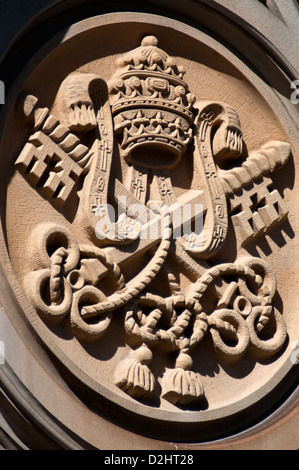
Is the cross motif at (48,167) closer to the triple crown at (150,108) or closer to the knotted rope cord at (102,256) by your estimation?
the knotted rope cord at (102,256)

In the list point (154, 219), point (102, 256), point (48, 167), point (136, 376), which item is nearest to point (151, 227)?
point (154, 219)

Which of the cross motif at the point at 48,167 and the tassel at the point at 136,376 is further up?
the cross motif at the point at 48,167

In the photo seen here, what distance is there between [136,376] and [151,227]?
0.82 meters

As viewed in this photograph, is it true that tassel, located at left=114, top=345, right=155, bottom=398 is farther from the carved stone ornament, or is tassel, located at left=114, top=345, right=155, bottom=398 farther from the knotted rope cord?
the knotted rope cord

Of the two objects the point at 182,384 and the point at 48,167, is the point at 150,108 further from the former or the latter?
the point at 182,384

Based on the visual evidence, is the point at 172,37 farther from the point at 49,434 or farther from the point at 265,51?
the point at 49,434

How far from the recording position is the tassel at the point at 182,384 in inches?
223

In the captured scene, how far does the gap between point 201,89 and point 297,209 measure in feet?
2.84

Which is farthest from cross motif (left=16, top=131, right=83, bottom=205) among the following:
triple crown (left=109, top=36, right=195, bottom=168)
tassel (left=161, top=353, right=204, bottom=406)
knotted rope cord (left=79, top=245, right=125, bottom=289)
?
tassel (left=161, top=353, right=204, bottom=406)

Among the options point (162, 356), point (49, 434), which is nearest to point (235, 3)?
point (162, 356)

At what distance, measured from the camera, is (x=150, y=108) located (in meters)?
6.11

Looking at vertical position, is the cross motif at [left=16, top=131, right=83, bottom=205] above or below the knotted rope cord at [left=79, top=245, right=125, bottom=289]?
above

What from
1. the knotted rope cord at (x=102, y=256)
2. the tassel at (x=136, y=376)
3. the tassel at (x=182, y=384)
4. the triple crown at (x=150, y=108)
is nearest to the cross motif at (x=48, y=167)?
the knotted rope cord at (x=102, y=256)

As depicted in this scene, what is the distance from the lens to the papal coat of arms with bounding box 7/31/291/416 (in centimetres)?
562
